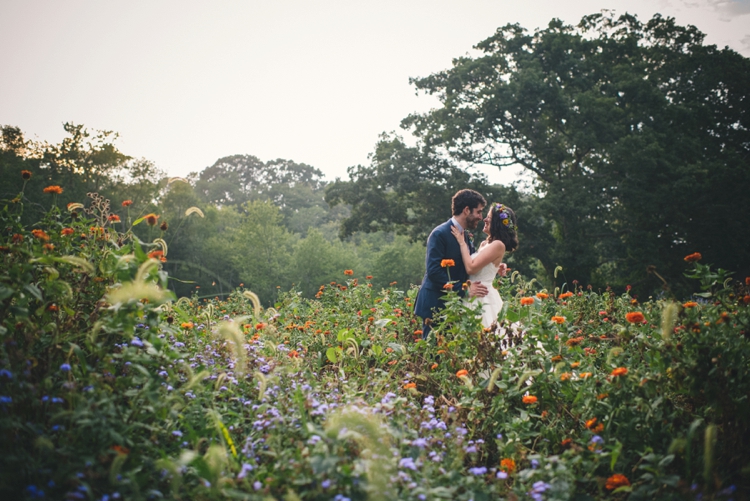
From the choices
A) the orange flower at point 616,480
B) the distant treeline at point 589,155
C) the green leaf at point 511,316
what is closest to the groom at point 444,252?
the green leaf at point 511,316

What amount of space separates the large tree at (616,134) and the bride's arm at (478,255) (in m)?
13.5

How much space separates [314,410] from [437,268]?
2345 mm

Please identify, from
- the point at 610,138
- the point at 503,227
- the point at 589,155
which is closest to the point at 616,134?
the point at 610,138

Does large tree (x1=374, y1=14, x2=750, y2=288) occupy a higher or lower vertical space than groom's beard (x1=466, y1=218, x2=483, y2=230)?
higher

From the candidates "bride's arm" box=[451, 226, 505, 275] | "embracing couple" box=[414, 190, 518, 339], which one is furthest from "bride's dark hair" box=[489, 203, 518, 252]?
"bride's arm" box=[451, 226, 505, 275]

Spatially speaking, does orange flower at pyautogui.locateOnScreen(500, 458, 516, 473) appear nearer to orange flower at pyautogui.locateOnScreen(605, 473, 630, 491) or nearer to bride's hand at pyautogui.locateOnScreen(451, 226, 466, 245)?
orange flower at pyautogui.locateOnScreen(605, 473, 630, 491)

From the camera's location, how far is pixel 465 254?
4.36 metres

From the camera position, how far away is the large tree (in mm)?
17891

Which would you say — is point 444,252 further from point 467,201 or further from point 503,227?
point 503,227

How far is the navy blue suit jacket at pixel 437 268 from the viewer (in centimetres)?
432

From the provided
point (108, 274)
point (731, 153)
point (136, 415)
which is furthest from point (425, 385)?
point (731, 153)

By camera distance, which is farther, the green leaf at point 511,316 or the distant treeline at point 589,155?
the distant treeline at point 589,155

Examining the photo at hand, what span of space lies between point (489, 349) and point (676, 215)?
19.3 m

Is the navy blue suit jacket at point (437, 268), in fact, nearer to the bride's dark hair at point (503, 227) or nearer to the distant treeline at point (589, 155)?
the bride's dark hair at point (503, 227)
